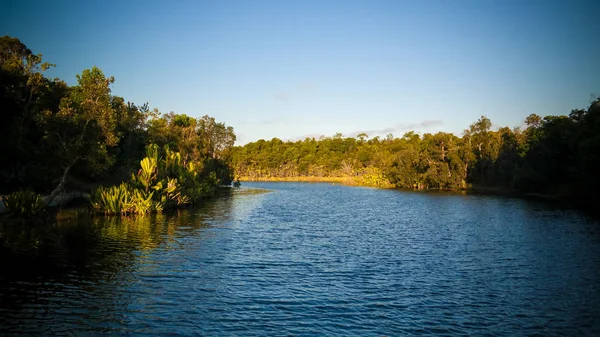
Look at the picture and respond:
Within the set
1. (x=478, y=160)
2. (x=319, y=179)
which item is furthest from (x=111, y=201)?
(x=319, y=179)

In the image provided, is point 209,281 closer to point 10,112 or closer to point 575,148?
point 10,112

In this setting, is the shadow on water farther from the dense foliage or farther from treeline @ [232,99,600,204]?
treeline @ [232,99,600,204]

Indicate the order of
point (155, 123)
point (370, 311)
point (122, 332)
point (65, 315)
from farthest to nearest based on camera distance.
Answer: point (155, 123)
point (370, 311)
point (65, 315)
point (122, 332)

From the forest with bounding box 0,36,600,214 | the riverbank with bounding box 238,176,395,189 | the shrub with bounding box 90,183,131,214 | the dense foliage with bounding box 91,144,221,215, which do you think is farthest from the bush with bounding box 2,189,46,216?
the riverbank with bounding box 238,176,395,189

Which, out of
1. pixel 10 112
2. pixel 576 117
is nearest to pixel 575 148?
pixel 576 117

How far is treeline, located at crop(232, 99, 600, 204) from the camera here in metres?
54.0

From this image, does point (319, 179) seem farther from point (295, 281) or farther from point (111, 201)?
point (295, 281)

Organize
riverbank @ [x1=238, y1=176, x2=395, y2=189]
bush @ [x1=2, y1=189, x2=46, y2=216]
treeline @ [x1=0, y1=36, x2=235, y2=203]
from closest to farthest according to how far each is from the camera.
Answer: bush @ [x1=2, y1=189, x2=46, y2=216] < treeline @ [x1=0, y1=36, x2=235, y2=203] < riverbank @ [x1=238, y1=176, x2=395, y2=189]

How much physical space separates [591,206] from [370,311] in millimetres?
47301

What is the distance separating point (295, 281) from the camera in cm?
1634

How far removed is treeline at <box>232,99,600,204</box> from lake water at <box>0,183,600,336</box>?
30.5 meters

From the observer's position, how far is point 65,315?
1205 cm

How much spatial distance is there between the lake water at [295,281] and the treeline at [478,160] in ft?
100

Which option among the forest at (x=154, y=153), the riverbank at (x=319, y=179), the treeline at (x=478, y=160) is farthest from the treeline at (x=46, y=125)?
the riverbank at (x=319, y=179)
